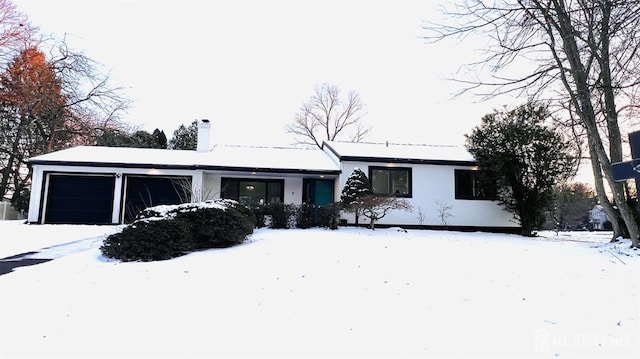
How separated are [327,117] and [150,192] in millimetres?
22570

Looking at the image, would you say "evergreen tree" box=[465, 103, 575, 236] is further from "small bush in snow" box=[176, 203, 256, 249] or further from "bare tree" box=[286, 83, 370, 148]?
"bare tree" box=[286, 83, 370, 148]

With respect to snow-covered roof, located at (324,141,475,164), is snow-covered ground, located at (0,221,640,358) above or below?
below

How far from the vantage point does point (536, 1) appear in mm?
8477

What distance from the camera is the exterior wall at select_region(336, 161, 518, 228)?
13.8m

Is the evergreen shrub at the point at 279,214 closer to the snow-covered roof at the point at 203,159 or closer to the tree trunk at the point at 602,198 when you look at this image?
the snow-covered roof at the point at 203,159

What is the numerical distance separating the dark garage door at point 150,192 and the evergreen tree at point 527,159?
12068mm

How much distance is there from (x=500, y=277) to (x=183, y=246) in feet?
17.9

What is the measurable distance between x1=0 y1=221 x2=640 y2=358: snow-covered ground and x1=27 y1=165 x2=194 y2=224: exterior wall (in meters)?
8.09

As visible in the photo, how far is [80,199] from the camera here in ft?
45.8

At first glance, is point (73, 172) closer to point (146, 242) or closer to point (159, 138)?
point (146, 242)

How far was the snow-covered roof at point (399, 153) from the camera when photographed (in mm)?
13656

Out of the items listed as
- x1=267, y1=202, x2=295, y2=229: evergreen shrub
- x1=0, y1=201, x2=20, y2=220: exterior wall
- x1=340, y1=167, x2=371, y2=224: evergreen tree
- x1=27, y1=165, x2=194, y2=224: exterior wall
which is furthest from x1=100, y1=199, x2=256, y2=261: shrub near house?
x1=0, y1=201, x2=20, y2=220: exterior wall

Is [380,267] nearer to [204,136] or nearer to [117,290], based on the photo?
[117,290]

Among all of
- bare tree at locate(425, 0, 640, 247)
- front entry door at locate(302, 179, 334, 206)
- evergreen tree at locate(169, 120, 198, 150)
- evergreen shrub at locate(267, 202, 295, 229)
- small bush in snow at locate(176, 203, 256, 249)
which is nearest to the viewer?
small bush in snow at locate(176, 203, 256, 249)
